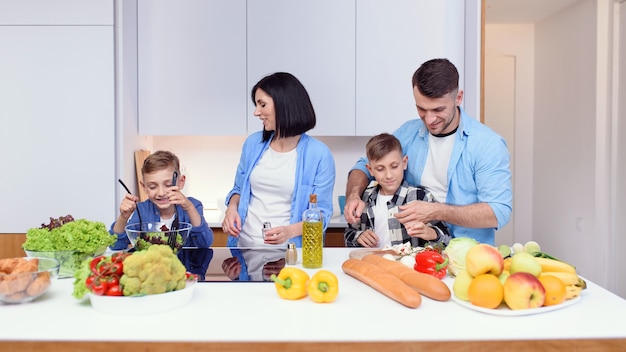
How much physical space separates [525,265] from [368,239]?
863mm

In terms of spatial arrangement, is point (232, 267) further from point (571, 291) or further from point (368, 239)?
point (571, 291)

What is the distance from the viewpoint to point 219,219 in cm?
369

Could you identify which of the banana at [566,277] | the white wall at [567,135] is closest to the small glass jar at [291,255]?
the banana at [566,277]

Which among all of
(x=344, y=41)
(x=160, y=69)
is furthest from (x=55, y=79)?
(x=344, y=41)

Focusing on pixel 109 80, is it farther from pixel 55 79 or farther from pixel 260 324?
pixel 260 324

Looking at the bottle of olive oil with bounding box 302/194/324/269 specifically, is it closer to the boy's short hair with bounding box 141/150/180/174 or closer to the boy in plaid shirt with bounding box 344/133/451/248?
the boy in plaid shirt with bounding box 344/133/451/248

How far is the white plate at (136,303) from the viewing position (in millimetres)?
1354

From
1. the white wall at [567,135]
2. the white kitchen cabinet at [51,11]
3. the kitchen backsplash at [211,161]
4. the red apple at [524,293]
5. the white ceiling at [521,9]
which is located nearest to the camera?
the red apple at [524,293]

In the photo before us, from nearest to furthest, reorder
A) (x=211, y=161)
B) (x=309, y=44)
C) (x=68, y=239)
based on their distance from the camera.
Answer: (x=68, y=239), (x=309, y=44), (x=211, y=161)

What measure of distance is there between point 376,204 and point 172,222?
833 mm

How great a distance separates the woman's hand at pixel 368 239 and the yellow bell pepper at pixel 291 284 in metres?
0.79

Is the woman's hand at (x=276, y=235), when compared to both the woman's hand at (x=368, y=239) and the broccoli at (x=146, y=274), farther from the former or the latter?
the broccoli at (x=146, y=274)

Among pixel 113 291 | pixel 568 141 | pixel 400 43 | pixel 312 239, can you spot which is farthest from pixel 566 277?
pixel 568 141

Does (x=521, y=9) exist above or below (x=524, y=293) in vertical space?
above
